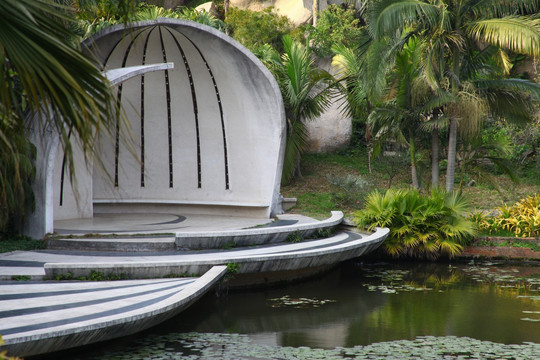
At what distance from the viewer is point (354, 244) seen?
11414 mm

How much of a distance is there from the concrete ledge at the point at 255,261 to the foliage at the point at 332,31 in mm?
11030

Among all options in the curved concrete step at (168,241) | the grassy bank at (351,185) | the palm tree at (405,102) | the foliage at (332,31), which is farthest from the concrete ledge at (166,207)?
the foliage at (332,31)

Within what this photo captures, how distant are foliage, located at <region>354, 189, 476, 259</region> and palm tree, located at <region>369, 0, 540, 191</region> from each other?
1521mm

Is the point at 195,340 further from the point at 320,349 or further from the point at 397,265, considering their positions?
the point at 397,265

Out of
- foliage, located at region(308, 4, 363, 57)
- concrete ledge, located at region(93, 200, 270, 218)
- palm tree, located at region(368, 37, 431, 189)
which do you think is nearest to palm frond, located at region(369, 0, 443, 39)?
palm tree, located at region(368, 37, 431, 189)

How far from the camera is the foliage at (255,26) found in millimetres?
22812

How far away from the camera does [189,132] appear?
15836 mm

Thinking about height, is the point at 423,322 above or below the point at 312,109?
below

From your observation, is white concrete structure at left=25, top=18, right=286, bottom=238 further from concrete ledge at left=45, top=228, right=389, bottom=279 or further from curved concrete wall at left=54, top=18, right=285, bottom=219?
concrete ledge at left=45, top=228, right=389, bottom=279

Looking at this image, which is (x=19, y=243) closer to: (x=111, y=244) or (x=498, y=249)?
(x=111, y=244)

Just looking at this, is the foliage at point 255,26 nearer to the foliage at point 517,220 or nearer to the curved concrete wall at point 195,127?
the curved concrete wall at point 195,127

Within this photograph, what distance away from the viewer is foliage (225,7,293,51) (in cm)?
2281

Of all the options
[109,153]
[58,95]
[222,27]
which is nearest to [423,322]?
[58,95]

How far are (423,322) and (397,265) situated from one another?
434 cm
